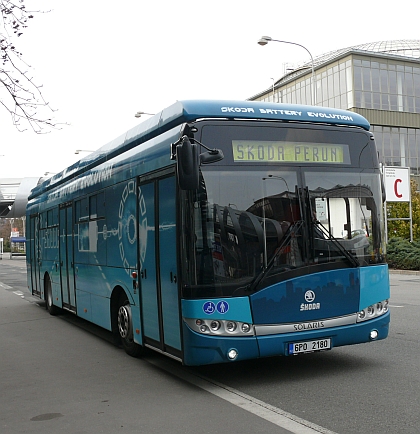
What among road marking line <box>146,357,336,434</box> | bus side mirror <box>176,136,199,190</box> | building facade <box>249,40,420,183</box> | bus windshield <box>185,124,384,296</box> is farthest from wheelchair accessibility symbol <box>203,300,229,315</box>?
building facade <box>249,40,420,183</box>

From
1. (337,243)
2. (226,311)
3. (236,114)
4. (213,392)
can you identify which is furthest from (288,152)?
(213,392)

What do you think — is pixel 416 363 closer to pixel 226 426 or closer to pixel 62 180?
pixel 226 426

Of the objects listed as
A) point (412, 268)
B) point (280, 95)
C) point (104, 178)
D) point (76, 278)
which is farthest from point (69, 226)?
point (280, 95)

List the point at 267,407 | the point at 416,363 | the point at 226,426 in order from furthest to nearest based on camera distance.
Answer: the point at 416,363, the point at 267,407, the point at 226,426

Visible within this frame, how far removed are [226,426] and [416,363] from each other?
332 cm

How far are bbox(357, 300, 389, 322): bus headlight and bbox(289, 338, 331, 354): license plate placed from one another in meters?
0.50

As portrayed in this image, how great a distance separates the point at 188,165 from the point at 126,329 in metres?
3.46

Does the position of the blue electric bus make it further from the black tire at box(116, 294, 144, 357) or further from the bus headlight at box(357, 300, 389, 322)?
the black tire at box(116, 294, 144, 357)

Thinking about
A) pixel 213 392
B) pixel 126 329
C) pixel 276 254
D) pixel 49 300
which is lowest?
pixel 213 392

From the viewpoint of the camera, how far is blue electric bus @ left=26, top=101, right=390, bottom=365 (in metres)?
6.96

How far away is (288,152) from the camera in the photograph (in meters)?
7.43

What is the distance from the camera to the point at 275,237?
7.13 m

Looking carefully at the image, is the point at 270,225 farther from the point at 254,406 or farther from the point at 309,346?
the point at 254,406

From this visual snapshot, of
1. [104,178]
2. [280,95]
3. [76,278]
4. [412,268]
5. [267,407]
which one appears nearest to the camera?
[267,407]
